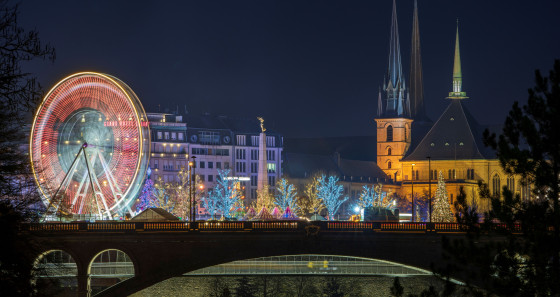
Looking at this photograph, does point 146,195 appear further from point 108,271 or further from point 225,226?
point 225,226

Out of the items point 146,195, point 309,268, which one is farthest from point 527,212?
point 146,195

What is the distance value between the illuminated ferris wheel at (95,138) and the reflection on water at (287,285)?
45.2 ft

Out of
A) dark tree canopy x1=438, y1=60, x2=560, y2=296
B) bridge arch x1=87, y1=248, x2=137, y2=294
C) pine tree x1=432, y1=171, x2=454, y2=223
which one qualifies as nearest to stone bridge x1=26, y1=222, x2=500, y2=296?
bridge arch x1=87, y1=248, x2=137, y2=294

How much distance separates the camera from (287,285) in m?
113

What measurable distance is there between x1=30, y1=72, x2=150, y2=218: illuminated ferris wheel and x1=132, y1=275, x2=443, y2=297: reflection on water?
13.8 metres

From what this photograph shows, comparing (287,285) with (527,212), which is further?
(287,285)

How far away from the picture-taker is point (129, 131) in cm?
9650

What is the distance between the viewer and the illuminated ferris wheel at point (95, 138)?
9194cm

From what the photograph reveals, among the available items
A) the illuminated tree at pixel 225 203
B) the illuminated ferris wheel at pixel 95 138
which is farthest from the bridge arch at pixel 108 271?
the illuminated tree at pixel 225 203

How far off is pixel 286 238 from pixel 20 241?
4612cm

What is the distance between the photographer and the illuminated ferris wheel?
91938 millimetres

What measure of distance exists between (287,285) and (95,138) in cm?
2718

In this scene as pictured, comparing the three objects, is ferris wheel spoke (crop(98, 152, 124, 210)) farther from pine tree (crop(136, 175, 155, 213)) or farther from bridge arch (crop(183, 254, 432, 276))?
pine tree (crop(136, 175, 155, 213))

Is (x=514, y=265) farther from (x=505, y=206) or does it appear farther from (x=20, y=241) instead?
(x=20, y=241)
